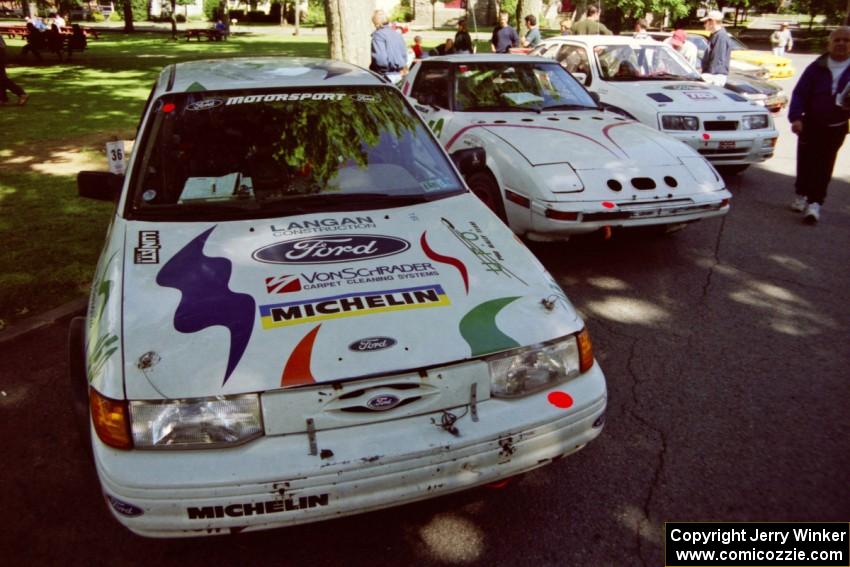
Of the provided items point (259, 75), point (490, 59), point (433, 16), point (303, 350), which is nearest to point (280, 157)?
point (259, 75)

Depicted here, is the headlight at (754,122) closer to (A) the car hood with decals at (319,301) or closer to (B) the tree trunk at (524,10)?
(A) the car hood with decals at (319,301)

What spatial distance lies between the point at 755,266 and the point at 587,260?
140cm

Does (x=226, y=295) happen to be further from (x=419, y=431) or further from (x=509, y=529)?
(x=509, y=529)

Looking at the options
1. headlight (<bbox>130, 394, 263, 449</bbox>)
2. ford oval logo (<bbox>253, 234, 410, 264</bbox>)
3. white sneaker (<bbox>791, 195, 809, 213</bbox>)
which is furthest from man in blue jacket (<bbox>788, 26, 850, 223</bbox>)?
headlight (<bbox>130, 394, 263, 449</bbox>)

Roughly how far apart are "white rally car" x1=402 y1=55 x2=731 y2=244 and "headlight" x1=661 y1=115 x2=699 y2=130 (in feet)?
4.74

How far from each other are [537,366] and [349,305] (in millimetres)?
750

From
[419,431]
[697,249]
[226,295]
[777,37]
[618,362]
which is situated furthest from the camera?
[777,37]

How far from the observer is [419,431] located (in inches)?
89.6

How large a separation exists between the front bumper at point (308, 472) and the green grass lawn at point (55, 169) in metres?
3.08

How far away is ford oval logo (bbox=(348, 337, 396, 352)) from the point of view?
2291mm

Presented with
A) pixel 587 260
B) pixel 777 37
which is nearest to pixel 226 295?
pixel 587 260

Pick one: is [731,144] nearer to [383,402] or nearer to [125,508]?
[383,402]

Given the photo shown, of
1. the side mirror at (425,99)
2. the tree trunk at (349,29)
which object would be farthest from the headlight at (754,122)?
the tree trunk at (349,29)

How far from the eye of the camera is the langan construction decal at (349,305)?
2.41 meters
